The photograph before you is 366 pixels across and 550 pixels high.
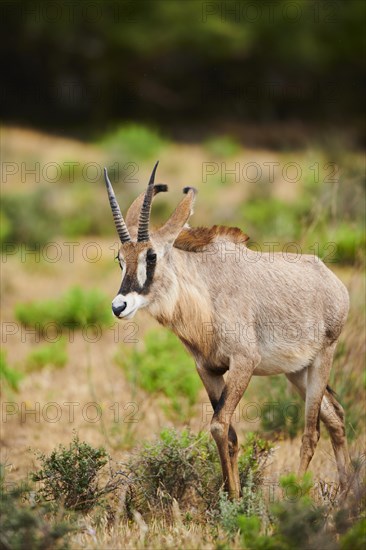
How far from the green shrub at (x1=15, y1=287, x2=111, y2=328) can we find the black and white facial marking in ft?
20.6

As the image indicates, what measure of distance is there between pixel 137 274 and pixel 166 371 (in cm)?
395

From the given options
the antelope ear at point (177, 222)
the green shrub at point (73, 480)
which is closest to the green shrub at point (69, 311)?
the green shrub at point (73, 480)

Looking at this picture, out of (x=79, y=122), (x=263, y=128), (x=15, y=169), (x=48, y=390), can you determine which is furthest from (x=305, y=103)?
(x=48, y=390)

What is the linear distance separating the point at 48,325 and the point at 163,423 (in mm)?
3989

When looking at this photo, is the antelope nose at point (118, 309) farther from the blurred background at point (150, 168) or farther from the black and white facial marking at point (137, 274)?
the blurred background at point (150, 168)

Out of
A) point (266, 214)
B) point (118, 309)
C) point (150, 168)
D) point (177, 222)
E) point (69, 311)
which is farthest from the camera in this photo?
point (150, 168)

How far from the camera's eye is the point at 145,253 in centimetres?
586

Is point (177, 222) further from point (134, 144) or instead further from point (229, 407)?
point (134, 144)

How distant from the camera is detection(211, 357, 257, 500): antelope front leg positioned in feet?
19.6

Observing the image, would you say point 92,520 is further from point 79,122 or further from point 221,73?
point 221,73

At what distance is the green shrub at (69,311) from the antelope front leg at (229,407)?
626 centimetres

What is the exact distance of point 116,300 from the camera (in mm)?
5582

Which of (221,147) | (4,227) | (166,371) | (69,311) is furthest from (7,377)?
(221,147)

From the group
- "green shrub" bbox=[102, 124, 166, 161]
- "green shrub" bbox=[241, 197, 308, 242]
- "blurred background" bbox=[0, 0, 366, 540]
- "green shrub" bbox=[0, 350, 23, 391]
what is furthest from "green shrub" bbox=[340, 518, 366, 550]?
"green shrub" bbox=[102, 124, 166, 161]
